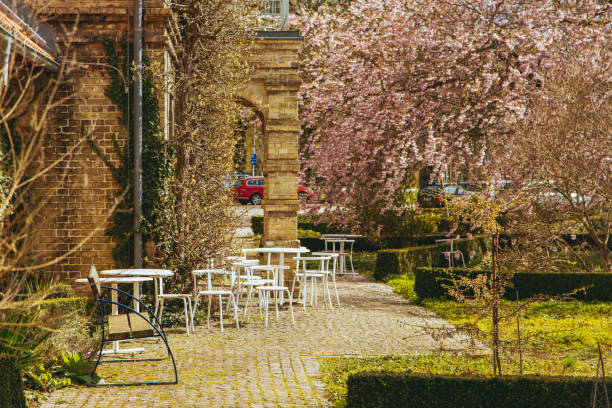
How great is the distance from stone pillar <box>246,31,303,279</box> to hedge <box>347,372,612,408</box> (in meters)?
7.21

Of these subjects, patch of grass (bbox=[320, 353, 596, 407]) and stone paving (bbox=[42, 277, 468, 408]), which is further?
patch of grass (bbox=[320, 353, 596, 407])

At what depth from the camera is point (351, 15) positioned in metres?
18.7

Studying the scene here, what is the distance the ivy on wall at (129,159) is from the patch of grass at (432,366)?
12.4 feet

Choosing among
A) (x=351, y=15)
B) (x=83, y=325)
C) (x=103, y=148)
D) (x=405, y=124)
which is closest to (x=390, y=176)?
(x=405, y=124)

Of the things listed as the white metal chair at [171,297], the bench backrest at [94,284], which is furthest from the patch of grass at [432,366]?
the bench backrest at [94,284]

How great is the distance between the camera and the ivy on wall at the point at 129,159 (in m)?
10.1


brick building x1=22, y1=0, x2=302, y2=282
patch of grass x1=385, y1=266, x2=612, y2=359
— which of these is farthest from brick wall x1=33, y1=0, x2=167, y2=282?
patch of grass x1=385, y1=266, x2=612, y2=359

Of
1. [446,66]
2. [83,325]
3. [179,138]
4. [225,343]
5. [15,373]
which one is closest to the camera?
[15,373]

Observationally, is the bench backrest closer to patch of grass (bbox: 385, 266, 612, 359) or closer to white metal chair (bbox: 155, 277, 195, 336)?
white metal chair (bbox: 155, 277, 195, 336)

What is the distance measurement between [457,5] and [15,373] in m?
12.7

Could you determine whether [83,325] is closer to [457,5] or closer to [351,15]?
[457,5]

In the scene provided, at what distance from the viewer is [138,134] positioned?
32.5ft

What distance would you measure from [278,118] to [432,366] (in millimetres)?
6364

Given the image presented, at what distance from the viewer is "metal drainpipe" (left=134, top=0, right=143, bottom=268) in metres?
9.84
